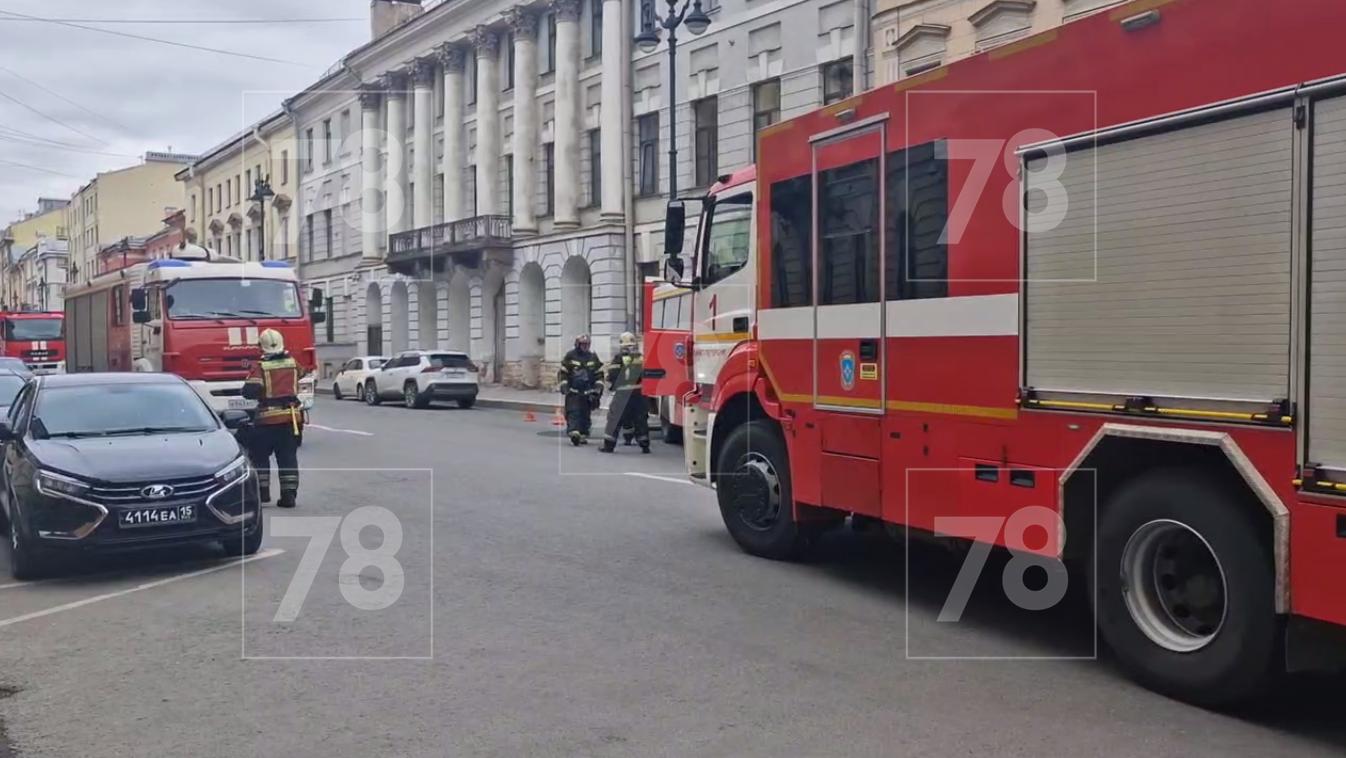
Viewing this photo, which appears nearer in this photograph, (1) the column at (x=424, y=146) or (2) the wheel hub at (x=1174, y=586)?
(2) the wheel hub at (x=1174, y=586)

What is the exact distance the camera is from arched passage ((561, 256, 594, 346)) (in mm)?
36531

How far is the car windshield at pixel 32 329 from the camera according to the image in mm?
40312

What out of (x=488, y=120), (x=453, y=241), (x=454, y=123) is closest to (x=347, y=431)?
(x=453, y=241)

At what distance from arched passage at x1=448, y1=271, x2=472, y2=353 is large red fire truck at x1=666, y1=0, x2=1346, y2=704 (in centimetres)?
3648

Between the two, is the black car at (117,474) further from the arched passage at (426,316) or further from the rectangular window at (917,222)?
the arched passage at (426,316)

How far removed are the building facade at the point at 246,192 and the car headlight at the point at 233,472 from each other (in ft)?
151

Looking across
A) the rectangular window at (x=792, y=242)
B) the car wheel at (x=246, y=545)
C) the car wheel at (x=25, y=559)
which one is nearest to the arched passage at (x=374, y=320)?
the car wheel at (x=246, y=545)

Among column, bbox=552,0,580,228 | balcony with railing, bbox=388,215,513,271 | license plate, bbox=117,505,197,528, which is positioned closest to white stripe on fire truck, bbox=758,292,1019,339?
license plate, bbox=117,505,197,528

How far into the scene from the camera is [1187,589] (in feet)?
17.9

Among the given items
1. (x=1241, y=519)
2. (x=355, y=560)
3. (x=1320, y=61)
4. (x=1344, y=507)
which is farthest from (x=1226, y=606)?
(x=355, y=560)

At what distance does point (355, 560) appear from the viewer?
29.6ft

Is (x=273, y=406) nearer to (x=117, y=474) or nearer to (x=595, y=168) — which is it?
(x=117, y=474)

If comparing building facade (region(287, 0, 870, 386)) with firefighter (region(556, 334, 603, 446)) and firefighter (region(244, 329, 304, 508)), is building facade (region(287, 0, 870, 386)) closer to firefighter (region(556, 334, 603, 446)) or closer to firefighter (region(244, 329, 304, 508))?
firefighter (region(556, 334, 603, 446))

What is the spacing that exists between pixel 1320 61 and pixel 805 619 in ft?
13.1
